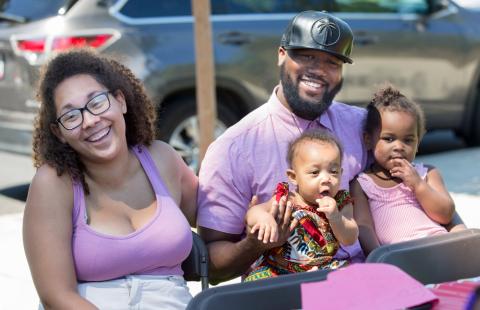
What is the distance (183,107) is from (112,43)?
0.80m

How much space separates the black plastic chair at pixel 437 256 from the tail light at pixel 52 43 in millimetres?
4002

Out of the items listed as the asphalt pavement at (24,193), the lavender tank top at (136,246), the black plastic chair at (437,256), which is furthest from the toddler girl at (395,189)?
the asphalt pavement at (24,193)

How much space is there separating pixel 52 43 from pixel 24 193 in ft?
5.17

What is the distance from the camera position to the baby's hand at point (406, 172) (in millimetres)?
3301

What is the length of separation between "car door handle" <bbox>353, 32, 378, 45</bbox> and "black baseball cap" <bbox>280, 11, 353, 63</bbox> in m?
4.44

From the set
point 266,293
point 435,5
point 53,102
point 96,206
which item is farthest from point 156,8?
point 266,293

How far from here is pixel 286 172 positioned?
3184 mm

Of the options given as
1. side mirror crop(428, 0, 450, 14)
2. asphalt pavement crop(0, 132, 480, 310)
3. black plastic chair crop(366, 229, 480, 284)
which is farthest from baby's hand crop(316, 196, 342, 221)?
side mirror crop(428, 0, 450, 14)

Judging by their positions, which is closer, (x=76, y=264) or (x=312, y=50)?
(x=76, y=264)

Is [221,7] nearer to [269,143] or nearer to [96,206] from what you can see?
[269,143]

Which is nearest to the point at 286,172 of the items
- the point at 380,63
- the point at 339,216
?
the point at 339,216

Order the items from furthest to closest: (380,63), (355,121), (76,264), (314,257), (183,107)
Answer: (380,63), (183,107), (355,121), (314,257), (76,264)

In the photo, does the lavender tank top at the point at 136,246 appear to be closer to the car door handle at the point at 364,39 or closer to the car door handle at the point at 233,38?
the car door handle at the point at 233,38

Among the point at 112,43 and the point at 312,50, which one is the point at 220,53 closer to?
the point at 112,43
